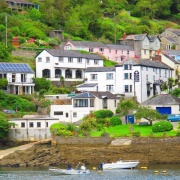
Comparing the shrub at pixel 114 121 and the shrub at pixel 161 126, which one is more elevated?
the shrub at pixel 114 121

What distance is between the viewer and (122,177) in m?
83.3

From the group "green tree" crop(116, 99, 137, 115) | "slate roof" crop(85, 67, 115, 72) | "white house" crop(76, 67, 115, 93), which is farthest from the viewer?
"slate roof" crop(85, 67, 115, 72)

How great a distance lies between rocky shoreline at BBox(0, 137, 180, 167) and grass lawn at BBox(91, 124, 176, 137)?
43.1 inches

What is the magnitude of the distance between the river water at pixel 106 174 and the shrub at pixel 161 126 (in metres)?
6.23

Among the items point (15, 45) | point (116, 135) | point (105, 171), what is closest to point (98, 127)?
point (116, 135)

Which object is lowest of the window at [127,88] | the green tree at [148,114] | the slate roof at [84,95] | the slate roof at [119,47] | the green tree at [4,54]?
the green tree at [148,114]

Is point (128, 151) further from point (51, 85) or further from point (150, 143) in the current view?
point (51, 85)

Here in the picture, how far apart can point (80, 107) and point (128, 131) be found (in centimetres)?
1235

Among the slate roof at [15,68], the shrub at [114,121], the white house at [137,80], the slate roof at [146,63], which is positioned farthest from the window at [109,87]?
the shrub at [114,121]

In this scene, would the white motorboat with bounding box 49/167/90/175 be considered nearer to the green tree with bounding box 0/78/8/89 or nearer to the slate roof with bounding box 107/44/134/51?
the green tree with bounding box 0/78/8/89

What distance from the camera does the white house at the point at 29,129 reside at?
10125cm

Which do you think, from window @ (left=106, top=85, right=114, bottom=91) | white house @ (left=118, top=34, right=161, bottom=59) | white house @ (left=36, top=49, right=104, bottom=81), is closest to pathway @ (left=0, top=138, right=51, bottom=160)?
window @ (left=106, top=85, right=114, bottom=91)

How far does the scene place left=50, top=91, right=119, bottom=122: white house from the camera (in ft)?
356

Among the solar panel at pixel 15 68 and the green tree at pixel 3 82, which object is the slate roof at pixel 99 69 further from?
the green tree at pixel 3 82
